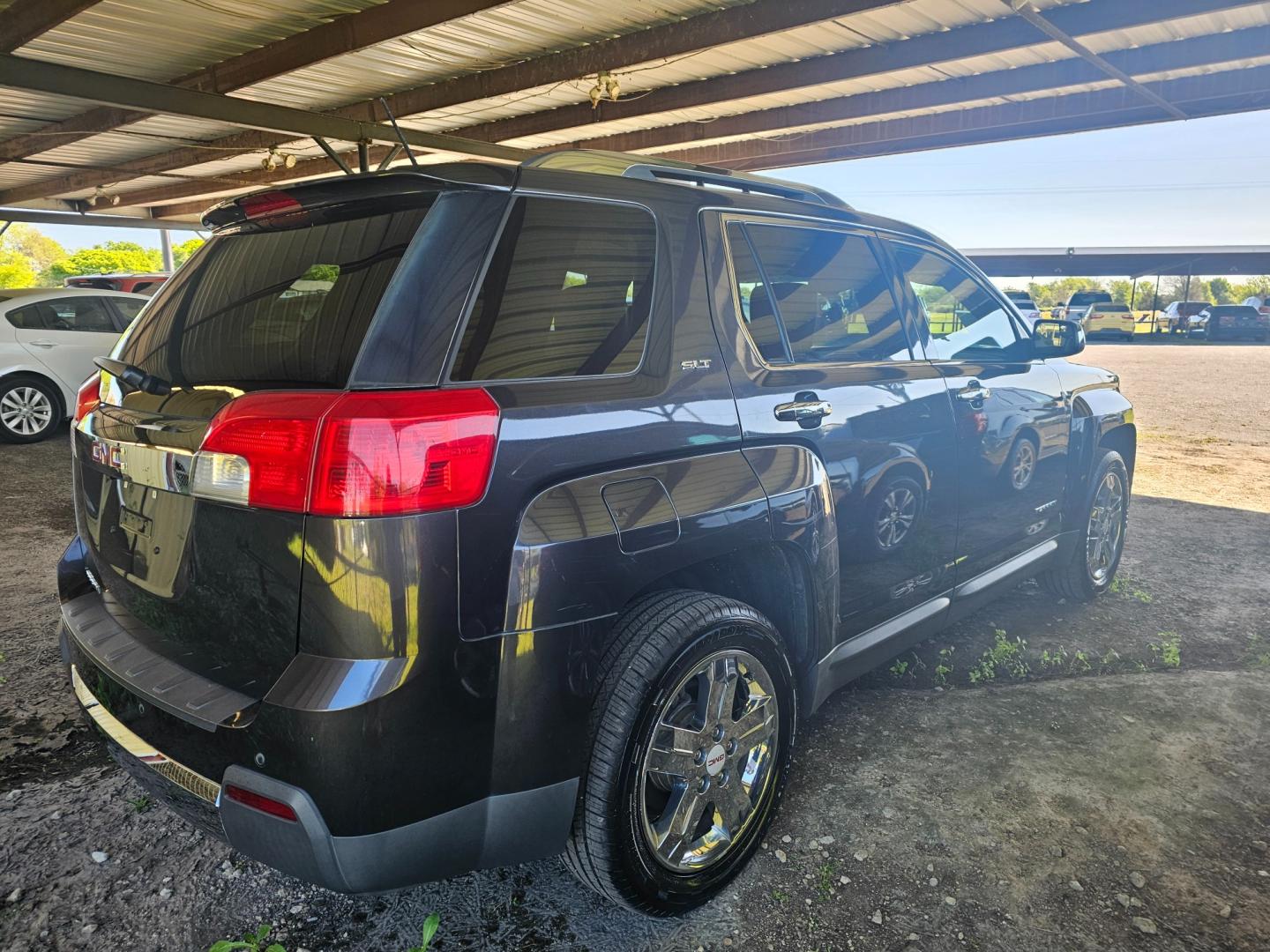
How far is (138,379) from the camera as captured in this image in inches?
82.6

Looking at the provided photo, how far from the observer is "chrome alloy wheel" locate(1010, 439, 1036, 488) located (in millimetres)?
3568

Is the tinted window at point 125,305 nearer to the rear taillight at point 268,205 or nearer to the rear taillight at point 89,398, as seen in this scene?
the rear taillight at point 89,398

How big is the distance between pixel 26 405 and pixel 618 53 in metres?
7.13

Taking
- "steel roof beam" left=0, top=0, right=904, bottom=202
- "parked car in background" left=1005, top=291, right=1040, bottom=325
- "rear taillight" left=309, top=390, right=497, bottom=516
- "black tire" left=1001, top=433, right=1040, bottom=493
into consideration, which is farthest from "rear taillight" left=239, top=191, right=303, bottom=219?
"steel roof beam" left=0, top=0, right=904, bottom=202

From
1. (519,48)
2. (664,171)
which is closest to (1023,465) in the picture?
(664,171)

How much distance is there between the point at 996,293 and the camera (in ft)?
12.3

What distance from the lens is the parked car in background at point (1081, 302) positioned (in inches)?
1519

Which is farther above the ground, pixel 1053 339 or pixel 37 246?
pixel 37 246

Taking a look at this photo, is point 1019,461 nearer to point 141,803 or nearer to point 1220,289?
point 141,803

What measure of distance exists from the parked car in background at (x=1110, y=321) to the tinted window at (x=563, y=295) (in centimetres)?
3951

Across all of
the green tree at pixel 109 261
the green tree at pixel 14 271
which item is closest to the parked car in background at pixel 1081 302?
the green tree at pixel 14 271

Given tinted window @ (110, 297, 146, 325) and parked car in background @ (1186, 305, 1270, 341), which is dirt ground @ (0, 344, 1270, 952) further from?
parked car in background @ (1186, 305, 1270, 341)

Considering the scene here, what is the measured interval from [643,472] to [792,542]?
0.63 meters

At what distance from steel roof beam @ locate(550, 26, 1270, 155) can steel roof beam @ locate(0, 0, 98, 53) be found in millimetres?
6864
